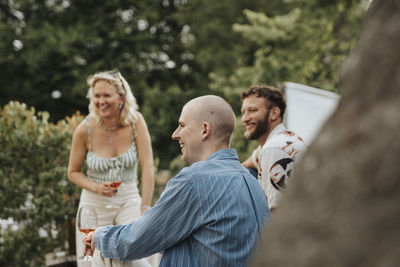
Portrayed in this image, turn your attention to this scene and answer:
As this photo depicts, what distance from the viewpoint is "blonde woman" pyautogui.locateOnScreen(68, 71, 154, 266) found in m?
4.05

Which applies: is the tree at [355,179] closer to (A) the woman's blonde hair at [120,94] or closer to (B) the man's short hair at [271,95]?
(B) the man's short hair at [271,95]

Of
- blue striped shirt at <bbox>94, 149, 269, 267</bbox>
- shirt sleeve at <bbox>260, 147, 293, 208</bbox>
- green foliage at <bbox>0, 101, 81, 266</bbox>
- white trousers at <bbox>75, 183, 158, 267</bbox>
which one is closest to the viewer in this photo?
blue striped shirt at <bbox>94, 149, 269, 267</bbox>

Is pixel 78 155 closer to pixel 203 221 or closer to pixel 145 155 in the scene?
pixel 145 155

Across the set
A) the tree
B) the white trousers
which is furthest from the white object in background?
the tree

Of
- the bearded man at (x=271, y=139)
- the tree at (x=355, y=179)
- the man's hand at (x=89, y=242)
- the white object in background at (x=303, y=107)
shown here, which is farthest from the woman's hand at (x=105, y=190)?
the white object in background at (x=303, y=107)

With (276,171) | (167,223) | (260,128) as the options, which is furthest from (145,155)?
(167,223)

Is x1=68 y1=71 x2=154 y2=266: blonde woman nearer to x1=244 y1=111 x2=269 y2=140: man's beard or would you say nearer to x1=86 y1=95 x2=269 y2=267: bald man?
x1=244 y1=111 x2=269 y2=140: man's beard

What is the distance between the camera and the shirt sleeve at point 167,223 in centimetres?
220

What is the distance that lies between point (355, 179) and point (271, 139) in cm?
272

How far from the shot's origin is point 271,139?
3.46 metres

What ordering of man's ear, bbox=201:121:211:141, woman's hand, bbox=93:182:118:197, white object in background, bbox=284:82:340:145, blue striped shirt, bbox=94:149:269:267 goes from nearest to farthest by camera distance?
blue striped shirt, bbox=94:149:269:267 → man's ear, bbox=201:121:211:141 → woman's hand, bbox=93:182:118:197 → white object in background, bbox=284:82:340:145

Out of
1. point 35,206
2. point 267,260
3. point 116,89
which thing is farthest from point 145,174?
point 267,260

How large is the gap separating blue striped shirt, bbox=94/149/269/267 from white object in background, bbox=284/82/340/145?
6.30m

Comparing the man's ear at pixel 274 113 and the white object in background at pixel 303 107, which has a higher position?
the man's ear at pixel 274 113
